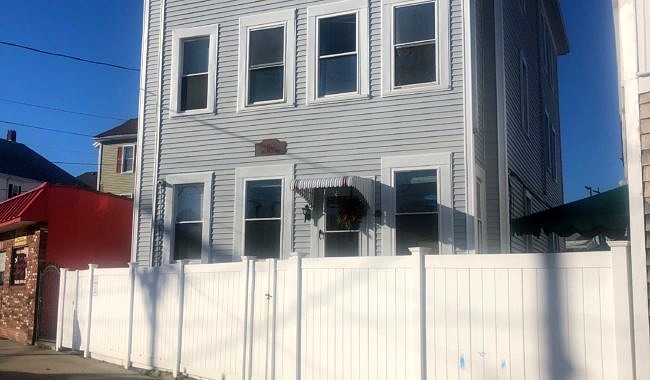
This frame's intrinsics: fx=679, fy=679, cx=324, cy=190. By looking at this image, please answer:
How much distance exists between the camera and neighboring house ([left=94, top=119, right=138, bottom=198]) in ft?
112

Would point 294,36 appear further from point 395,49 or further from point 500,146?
point 500,146

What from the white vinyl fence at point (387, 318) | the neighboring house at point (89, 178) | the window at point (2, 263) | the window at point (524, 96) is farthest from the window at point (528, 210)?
the neighboring house at point (89, 178)

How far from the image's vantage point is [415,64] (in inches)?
433

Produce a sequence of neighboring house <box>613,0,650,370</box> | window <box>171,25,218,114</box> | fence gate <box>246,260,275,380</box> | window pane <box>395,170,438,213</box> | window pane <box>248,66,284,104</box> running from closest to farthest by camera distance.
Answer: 1. neighboring house <box>613,0,650,370</box>
2. fence gate <box>246,260,275,380</box>
3. window pane <box>395,170,438,213</box>
4. window pane <box>248,66,284,104</box>
5. window <box>171,25,218,114</box>

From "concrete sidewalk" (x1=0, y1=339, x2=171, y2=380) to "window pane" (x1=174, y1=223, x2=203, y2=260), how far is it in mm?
2325

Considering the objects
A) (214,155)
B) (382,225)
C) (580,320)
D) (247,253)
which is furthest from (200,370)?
(580,320)

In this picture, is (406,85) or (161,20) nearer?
(406,85)

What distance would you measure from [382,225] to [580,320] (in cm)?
504

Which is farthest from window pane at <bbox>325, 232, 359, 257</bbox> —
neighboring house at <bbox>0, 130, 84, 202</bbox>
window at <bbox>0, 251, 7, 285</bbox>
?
neighboring house at <bbox>0, 130, 84, 202</bbox>

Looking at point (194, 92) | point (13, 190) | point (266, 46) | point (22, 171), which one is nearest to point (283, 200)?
point (266, 46)

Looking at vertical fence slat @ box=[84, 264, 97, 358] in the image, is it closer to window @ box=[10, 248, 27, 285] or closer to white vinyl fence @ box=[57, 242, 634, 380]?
white vinyl fence @ box=[57, 242, 634, 380]

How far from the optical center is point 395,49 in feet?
36.4

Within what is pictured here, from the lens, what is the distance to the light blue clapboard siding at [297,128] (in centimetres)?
1066

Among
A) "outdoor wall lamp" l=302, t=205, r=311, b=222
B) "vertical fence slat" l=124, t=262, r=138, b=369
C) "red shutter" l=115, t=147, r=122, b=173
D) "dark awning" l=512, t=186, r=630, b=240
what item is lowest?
"vertical fence slat" l=124, t=262, r=138, b=369
